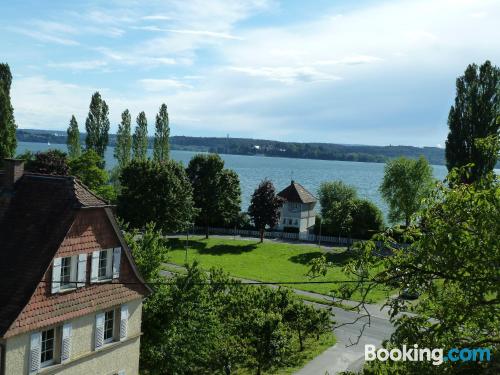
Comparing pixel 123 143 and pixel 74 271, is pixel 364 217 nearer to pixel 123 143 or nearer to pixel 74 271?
pixel 123 143

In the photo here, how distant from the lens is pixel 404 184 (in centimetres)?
7562

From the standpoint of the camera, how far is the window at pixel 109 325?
24.1 metres

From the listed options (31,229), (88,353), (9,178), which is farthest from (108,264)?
(9,178)

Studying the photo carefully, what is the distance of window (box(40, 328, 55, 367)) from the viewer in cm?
2067

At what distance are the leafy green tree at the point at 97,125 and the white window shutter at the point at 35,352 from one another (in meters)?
76.3

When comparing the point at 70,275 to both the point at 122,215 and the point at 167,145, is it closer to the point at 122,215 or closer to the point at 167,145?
the point at 122,215

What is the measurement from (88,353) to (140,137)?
83.2m

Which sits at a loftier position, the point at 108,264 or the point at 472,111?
the point at 472,111

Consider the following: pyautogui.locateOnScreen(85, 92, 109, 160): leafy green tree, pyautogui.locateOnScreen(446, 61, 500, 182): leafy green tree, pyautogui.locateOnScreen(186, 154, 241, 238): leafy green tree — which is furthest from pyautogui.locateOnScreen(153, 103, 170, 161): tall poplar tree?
pyautogui.locateOnScreen(446, 61, 500, 182): leafy green tree

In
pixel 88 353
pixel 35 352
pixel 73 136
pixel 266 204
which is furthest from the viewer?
pixel 73 136

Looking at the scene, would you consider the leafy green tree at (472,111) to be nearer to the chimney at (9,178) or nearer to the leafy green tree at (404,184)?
the leafy green tree at (404,184)

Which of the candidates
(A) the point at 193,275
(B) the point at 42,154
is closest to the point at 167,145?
(B) the point at 42,154

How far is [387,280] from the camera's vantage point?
8359 millimetres

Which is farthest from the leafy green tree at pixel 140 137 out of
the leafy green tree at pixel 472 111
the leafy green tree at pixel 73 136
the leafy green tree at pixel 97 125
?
the leafy green tree at pixel 472 111
